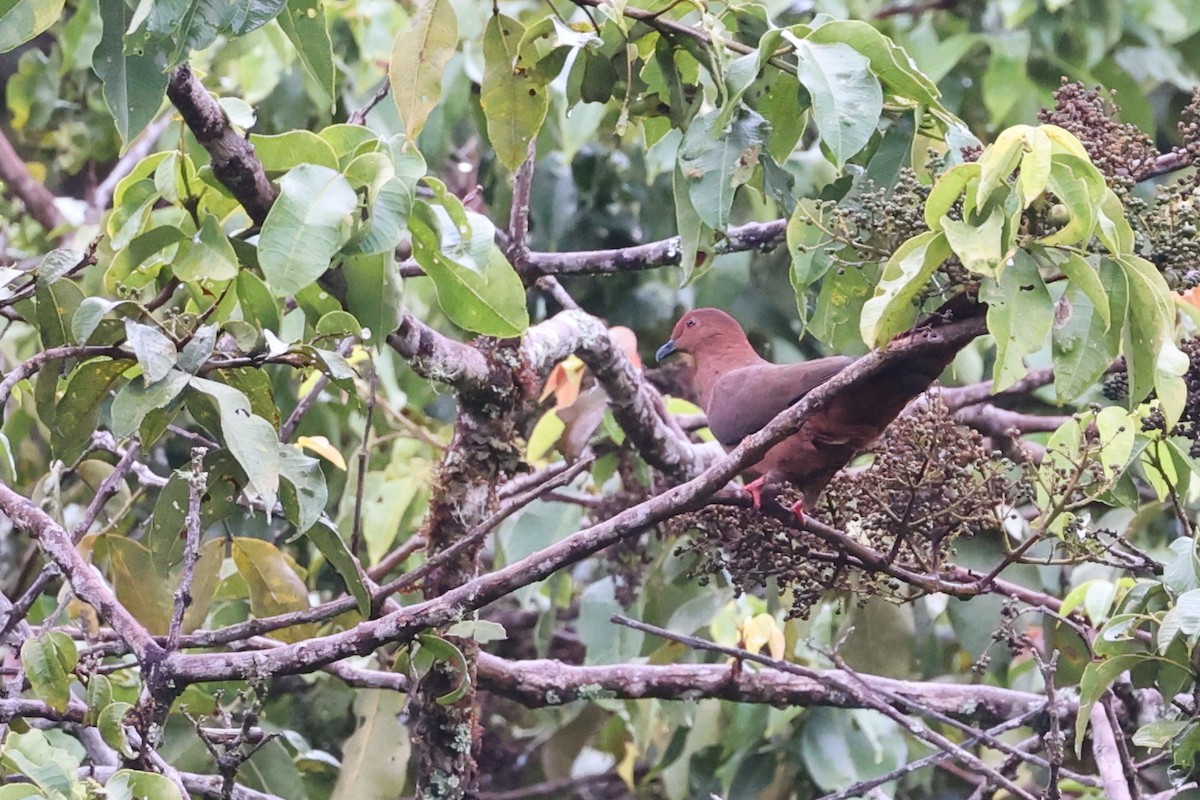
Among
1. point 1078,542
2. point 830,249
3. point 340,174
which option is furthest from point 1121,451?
point 340,174

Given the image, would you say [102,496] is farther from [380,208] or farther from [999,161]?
[999,161]

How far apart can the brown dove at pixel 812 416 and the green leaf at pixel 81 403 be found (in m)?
1.15

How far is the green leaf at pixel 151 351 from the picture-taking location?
6.45 feet

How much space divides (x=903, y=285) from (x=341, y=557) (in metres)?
1.05

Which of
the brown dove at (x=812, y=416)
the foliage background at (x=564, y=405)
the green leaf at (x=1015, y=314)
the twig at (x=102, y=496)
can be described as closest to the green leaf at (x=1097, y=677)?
the foliage background at (x=564, y=405)

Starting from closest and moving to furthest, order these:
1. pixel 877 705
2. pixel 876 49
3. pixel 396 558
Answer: pixel 876 49
pixel 877 705
pixel 396 558

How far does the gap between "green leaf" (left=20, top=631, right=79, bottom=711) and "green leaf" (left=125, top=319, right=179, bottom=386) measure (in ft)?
1.62

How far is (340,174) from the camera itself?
2.06m

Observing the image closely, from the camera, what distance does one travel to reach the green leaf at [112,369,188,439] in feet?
6.36

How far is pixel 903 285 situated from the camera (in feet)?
5.79

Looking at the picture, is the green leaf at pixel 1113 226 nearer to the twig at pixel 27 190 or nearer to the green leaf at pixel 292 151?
the green leaf at pixel 292 151

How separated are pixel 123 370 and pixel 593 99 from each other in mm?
931

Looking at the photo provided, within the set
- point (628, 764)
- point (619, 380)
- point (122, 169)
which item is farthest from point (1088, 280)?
point (122, 169)

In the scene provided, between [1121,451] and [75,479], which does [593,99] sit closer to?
[1121,451]
